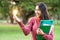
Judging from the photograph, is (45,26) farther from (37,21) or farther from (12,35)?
(12,35)

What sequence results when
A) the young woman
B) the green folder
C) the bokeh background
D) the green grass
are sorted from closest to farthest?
the green folder
the young woman
the green grass
the bokeh background

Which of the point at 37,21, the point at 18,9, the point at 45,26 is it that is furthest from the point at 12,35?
the point at 45,26

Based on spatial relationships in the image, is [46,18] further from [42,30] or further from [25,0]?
[25,0]

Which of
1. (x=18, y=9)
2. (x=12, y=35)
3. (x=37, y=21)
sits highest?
(x=37, y=21)

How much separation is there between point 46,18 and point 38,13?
191mm

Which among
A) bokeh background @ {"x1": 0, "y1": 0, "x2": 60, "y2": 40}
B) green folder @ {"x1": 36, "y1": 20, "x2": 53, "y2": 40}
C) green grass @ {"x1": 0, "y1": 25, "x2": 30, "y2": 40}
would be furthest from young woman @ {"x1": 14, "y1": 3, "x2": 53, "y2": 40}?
green grass @ {"x1": 0, "y1": 25, "x2": 30, "y2": 40}

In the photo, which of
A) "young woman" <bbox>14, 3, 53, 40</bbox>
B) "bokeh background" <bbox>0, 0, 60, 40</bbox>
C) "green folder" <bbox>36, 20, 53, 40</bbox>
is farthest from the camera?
"bokeh background" <bbox>0, 0, 60, 40</bbox>

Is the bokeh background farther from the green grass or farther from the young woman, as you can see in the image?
the young woman

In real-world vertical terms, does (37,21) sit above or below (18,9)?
above

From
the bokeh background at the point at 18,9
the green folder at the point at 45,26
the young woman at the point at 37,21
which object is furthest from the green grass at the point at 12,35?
the green folder at the point at 45,26

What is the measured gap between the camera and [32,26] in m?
4.88

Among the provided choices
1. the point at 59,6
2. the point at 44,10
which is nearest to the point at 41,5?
the point at 44,10

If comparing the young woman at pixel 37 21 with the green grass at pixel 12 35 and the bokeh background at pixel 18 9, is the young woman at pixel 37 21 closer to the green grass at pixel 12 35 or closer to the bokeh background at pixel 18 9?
the bokeh background at pixel 18 9

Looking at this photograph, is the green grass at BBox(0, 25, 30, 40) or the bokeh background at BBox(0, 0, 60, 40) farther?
the bokeh background at BBox(0, 0, 60, 40)
